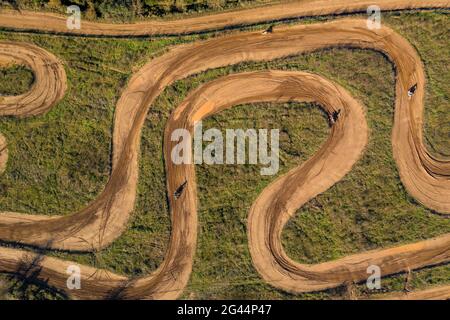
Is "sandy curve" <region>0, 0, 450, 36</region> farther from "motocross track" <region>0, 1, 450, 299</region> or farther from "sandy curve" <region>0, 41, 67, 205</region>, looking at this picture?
"sandy curve" <region>0, 41, 67, 205</region>

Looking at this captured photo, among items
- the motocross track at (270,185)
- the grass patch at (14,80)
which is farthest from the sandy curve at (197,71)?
the grass patch at (14,80)

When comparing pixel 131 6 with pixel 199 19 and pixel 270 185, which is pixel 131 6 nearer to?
pixel 199 19

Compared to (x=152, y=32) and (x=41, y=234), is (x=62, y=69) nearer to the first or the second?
(x=152, y=32)

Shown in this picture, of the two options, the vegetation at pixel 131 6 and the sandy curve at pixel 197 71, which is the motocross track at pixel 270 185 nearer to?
the sandy curve at pixel 197 71

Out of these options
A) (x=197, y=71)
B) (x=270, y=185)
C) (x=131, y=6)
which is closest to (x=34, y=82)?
(x=131, y=6)

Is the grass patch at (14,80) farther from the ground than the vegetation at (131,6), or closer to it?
closer to it

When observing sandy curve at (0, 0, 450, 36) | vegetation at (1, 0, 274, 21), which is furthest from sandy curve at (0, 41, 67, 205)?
vegetation at (1, 0, 274, 21)
